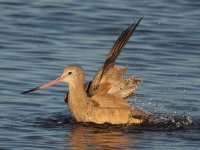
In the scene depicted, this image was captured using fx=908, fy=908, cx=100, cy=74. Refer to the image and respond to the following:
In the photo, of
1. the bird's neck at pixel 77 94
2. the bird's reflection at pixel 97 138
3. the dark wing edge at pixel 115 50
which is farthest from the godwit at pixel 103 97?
the bird's reflection at pixel 97 138

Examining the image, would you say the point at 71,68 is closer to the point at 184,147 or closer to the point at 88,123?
the point at 88,123

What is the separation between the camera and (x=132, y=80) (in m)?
13.1

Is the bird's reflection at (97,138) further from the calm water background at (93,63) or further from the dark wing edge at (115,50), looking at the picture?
the dark wing edge at (115,50)

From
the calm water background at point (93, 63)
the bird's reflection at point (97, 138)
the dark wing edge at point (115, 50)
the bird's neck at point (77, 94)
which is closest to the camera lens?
the bird's reflection at point (97, 138)

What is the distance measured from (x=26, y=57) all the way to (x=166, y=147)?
19.2 ft

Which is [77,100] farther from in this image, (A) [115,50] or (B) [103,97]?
(A) [115,50]

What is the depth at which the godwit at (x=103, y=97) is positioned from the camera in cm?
1297

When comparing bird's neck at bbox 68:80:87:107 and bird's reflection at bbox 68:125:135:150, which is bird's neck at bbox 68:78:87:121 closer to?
bird's neck at bbox 68:80:87:107

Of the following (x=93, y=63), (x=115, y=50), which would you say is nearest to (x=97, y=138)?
(x=115, y=50)

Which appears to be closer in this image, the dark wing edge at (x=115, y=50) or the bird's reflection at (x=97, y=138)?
the bird's reflection at (x=97, y=138)

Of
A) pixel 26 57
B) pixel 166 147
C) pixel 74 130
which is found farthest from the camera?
pixel 26 57

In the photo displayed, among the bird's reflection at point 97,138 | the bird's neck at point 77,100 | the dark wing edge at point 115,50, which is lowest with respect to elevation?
the bird's reflection at point 97,138

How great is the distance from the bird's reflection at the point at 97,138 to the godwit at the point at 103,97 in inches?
10.0

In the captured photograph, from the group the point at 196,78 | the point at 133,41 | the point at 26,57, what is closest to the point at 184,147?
the point at 196,78
